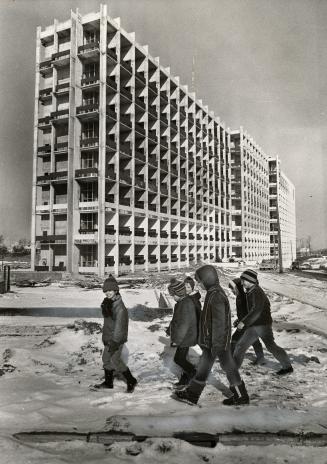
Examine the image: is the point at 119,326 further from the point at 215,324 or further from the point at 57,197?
the point at 57,197

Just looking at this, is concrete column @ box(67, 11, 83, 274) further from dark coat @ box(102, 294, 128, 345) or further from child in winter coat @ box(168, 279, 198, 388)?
child in winter coat @ box(168, 279, 198, 388)

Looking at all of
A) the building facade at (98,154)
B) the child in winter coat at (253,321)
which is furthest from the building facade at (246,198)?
the child in winter coat at (253,321)

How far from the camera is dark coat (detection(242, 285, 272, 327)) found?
15.8ft

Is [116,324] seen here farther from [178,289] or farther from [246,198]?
[246,198]

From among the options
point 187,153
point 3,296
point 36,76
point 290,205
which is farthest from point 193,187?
point 290,205

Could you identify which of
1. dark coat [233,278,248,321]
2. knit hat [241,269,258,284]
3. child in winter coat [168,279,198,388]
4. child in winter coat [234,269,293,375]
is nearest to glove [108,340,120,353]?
child in winter coat [168,279,198,388]

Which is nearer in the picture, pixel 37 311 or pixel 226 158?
pixel 37 311

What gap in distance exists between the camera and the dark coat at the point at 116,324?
464cm

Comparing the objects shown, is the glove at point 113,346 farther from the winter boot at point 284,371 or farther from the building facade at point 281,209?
the building facade at point 281,209

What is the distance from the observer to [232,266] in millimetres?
44906

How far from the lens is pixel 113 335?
4.64 m

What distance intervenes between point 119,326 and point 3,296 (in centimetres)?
1259

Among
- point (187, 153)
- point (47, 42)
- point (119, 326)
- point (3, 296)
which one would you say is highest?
point (47, 42)

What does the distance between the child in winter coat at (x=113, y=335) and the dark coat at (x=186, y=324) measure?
29.0 inches
